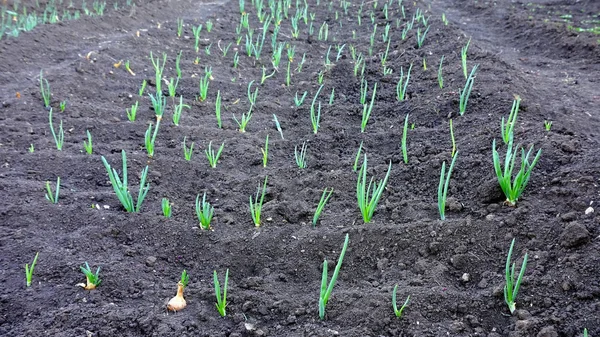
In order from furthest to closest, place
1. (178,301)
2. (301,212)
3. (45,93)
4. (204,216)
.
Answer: (45,93)
(301,212)
(204,216)
(178,301)

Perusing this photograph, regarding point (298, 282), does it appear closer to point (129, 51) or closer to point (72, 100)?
point (72, 100)

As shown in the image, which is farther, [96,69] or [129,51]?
[129,51]

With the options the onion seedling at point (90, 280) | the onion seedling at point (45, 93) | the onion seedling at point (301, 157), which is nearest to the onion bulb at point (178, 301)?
the onion seedling at point (90, 280)

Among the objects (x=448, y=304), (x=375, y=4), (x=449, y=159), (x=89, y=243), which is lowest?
(x=89, y=243)

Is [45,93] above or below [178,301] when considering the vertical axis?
above

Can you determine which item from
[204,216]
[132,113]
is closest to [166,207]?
[204,216]

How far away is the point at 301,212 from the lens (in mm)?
2141

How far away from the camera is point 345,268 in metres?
1.83

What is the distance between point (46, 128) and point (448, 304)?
234cm

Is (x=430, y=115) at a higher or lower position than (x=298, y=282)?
higher

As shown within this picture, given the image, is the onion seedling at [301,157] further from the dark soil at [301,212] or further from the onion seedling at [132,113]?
the onion seedling at [132,113]

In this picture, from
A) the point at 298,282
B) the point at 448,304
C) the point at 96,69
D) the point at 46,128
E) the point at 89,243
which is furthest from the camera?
the point at 96,69

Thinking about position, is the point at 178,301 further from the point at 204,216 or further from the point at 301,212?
the point at 301,212

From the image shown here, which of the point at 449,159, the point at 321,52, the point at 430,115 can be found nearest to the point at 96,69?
the point at 321,52
